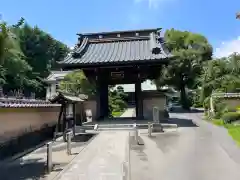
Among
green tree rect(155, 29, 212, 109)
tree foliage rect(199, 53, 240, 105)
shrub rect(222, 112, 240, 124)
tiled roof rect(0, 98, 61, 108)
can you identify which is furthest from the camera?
green tree rect(155, 29, 212, 109)

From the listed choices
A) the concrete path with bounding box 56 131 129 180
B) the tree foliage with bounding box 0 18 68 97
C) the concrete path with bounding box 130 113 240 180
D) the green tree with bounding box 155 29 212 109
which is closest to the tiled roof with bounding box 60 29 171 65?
the concrete path with bounding box 130 113 240 180

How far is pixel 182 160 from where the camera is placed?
29.6 ft

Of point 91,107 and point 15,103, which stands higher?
point 15,103

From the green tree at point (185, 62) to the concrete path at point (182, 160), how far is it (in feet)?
88.1

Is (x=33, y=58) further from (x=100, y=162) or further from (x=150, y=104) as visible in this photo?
(x=100, y=162)

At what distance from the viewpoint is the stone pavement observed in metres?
7.55

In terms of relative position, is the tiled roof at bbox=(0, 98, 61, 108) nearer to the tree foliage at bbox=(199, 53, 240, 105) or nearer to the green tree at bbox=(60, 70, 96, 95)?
the green tree at bbox=(60, 70, 96, 95)

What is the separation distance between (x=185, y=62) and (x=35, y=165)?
3505cm

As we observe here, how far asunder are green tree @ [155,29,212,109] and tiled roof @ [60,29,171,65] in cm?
1609

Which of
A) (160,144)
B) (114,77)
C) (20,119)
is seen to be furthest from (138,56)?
(20,119)

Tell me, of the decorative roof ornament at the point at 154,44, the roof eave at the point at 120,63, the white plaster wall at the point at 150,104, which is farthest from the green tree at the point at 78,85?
the decorative roof ornament at the point at 154,44

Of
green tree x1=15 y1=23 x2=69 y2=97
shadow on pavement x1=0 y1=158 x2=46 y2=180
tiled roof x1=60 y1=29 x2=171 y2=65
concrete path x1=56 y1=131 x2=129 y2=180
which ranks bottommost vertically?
shadow on pavement x1=0 y1=158 x2=46 y2=180

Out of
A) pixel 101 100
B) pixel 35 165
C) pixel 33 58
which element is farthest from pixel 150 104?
pixel 33 58

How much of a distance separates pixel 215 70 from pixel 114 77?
1403cm
